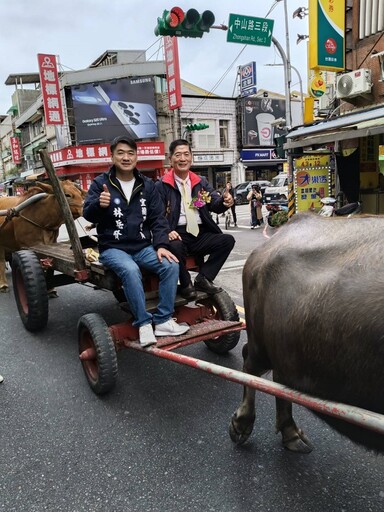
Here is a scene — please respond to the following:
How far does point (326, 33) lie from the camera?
399 inches

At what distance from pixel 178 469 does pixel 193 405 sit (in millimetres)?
656

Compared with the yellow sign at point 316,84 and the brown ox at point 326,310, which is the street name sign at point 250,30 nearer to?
the yellow sign at point 316,84

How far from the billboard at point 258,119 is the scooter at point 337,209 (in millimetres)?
23741

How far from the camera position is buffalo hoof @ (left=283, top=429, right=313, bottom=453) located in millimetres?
2393

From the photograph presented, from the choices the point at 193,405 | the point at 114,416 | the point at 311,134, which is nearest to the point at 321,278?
the point at 193,405

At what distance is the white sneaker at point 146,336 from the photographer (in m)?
2.89

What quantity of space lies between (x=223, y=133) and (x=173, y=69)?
9397mm

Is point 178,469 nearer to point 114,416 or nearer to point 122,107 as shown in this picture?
point 114,416

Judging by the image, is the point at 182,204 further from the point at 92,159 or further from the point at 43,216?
the point at 92,159

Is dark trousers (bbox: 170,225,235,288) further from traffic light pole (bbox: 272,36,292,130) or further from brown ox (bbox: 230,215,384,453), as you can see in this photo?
traffic light pole (bbox: 272,36,292,130)

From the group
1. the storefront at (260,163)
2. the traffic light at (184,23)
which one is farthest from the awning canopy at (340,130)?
the storefront at (260,163)

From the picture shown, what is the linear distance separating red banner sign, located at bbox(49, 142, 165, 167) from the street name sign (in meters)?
16.2

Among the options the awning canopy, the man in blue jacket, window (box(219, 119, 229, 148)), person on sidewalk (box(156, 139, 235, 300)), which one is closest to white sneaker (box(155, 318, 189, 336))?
the man in blue jacket

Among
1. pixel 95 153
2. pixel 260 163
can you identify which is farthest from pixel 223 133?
pixel 95 153
